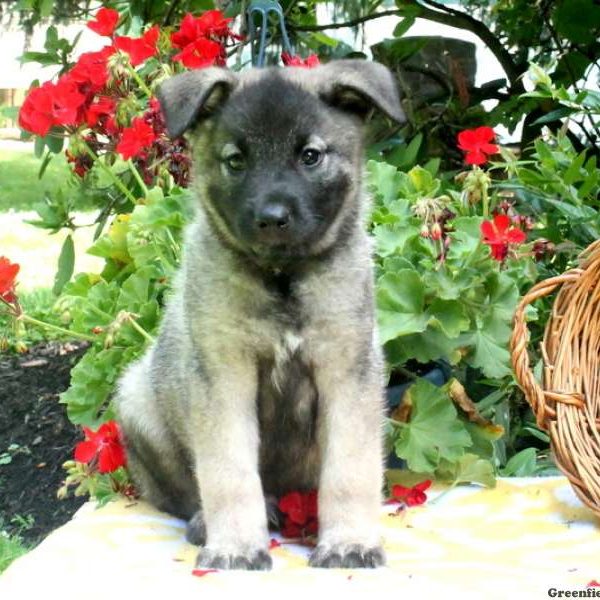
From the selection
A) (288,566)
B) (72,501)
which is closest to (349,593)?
(288,566)

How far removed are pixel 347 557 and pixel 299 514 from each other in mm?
334

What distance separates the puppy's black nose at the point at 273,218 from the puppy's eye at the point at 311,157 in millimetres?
172

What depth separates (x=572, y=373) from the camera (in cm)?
352

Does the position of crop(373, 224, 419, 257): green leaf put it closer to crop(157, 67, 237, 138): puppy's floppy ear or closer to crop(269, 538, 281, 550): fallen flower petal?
crop(157, 67, 237, 138): puppy's floppy ear

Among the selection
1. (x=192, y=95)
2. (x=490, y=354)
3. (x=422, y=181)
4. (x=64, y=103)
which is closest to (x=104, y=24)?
(x=64, y=103)

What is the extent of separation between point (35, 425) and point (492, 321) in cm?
326

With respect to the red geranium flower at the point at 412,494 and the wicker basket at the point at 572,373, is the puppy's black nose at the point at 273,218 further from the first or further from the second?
the red geranium flower at the point at 412,494

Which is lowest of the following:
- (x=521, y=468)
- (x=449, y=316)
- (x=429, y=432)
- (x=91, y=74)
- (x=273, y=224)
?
(x=521, y=468)

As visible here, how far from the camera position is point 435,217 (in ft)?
12.8

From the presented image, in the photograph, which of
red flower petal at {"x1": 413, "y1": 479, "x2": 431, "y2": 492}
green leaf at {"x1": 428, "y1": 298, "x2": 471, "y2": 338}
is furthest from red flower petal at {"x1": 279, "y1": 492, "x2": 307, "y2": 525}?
green leaf at {"x1": 428, "y1": 298, "x2": 471, "y2": 338}

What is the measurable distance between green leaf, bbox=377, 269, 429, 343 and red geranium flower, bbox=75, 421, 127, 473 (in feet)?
3.02

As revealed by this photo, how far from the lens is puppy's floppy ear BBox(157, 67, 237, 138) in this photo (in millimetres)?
3047

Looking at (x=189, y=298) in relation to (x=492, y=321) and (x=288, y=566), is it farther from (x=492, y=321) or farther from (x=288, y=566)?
(x=492, y=321)

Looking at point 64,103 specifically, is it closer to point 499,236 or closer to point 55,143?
point 55,143
